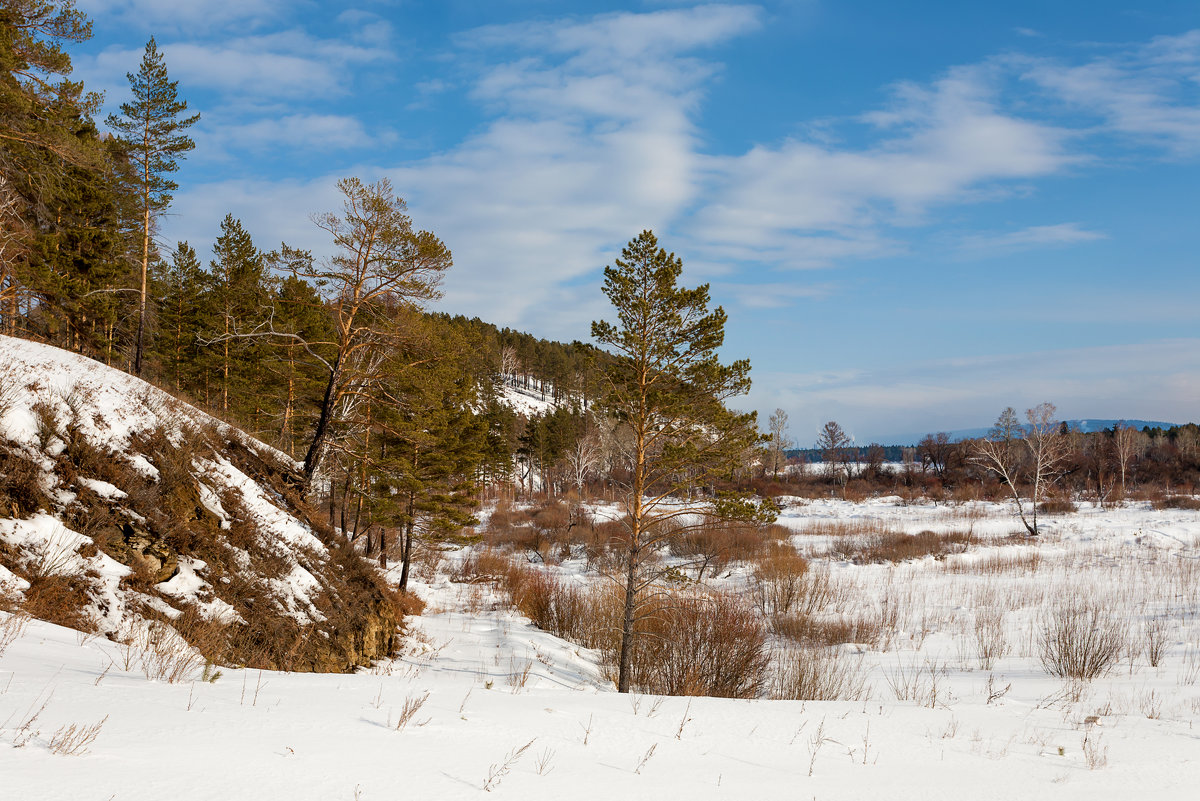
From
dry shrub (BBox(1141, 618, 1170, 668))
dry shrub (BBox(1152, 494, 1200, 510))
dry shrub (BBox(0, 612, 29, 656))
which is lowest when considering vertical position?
dry shrub (BBox(1141, 618, 1170, 668))

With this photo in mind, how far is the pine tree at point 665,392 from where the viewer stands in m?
10.8

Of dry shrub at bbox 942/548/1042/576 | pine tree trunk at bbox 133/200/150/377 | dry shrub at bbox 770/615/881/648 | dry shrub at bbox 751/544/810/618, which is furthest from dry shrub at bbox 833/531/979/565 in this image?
pine tree trunk at bbox 133/200/150/377

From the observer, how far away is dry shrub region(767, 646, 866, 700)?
377 inches

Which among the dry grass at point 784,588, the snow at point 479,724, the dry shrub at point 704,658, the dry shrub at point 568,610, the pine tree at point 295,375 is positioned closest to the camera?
the snow at point 479,724

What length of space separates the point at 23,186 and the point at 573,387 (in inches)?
2777

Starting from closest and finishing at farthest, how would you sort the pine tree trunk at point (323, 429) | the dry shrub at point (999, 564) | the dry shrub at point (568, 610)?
1. the dry shrub at point (568, 610)
2. the pine tree trunk at point (323, 429)
3. the dry shrub at point (999, 564)

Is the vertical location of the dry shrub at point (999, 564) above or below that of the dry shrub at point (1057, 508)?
below

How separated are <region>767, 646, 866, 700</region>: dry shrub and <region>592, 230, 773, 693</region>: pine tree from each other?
260cm

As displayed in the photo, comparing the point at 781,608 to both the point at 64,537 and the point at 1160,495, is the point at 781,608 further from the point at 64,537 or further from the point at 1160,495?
the point at 1160,495

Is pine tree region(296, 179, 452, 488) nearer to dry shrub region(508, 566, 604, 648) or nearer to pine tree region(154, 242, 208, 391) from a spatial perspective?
dry shrub region(508, 566, 604, 648)

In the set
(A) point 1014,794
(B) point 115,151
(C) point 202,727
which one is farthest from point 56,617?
(B) point 115,151

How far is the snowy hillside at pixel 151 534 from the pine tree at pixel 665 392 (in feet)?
19.2

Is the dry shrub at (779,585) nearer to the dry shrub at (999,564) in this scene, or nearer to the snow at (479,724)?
the snow at (479,724)

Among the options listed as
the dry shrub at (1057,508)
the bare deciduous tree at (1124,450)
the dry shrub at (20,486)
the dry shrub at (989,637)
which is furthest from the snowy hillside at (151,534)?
the bare deciduous tree at (1124,450)
